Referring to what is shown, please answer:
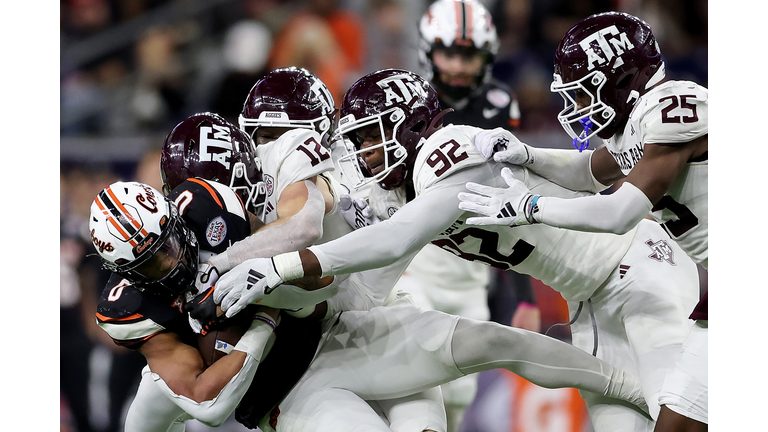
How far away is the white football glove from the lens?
2.32m

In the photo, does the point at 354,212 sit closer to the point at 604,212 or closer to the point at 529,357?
the point at 529,357

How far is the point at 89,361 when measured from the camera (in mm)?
4332

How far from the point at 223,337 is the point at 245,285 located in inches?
9.1

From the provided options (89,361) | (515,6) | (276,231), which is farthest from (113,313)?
(515,6)

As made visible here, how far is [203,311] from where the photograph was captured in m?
2.20

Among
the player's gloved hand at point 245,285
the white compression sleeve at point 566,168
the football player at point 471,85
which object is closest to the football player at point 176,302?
the player's gloved hand at point 245,285

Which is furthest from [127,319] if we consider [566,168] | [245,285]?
[566,168]

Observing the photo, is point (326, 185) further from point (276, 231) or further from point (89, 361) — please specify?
point (89, 361)

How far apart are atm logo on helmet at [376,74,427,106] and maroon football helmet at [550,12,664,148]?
44 cm

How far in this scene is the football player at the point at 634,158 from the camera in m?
2.14

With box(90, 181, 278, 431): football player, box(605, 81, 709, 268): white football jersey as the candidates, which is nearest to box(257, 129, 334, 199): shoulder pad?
box(90, 181, 278, 431): football player

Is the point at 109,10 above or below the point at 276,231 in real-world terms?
above

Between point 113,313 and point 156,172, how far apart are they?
239 centimetres

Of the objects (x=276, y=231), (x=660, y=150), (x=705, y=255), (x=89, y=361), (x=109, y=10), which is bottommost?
(x=89, y=361)
